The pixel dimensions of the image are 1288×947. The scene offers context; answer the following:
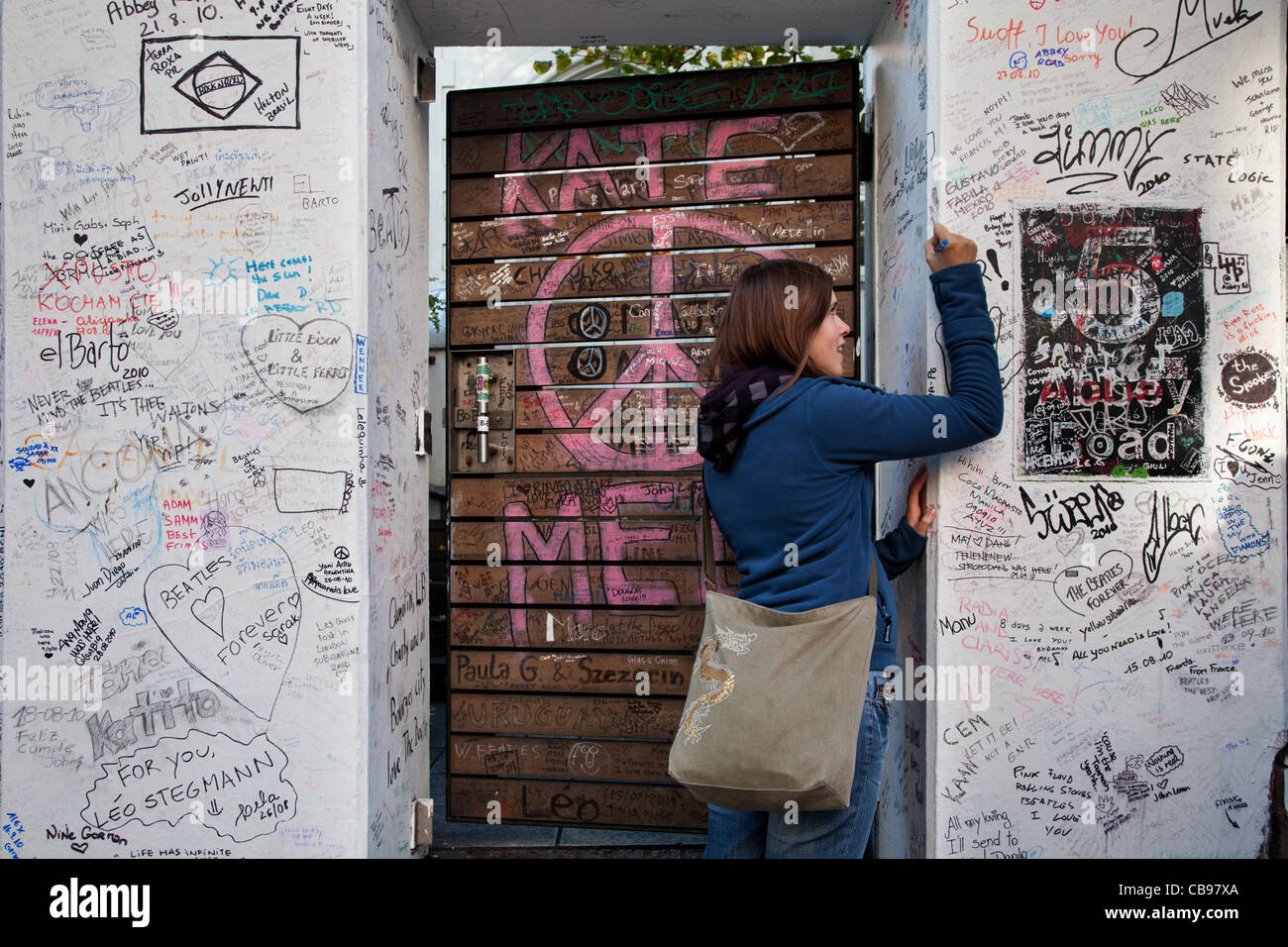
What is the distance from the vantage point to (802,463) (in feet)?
6.58

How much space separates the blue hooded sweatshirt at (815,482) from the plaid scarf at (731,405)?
0.08 ft

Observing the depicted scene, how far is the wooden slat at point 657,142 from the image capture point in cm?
361

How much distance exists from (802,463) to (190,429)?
7.50 ft

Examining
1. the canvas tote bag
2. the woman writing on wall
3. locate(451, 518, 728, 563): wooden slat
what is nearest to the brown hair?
the woman writing on wall

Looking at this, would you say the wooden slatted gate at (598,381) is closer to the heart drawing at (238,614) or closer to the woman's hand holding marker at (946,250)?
the woman's hand holding marker at (946,250)

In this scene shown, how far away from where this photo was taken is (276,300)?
288 centimetres

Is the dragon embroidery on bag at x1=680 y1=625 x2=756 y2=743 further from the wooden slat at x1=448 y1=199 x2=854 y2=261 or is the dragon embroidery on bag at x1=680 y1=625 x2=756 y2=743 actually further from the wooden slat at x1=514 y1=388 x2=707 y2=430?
the wooden slat at x1=448 y1=199 x2=854 y2=261

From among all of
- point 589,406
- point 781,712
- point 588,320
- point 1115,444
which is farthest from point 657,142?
point 781,712

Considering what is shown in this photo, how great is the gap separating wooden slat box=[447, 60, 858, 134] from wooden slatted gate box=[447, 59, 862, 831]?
10mm

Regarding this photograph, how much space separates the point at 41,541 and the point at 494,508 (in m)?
1.77

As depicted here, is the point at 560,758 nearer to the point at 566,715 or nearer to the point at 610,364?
the point at 566,715
